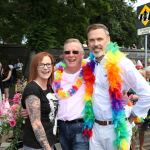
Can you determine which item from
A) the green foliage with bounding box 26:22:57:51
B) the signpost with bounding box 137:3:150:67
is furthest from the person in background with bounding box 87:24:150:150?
the green foliage with bounding box 26:22:57:51

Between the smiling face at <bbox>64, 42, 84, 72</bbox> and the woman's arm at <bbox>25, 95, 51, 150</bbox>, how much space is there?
2.25ft

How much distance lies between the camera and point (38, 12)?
1680 cm

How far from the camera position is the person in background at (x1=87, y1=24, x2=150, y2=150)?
12.4 ft

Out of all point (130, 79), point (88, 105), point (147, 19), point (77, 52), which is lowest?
point (88, 105)

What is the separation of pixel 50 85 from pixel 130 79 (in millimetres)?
804

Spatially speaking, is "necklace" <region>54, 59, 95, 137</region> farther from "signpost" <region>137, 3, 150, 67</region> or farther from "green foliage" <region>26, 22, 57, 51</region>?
"green foliage" <region>26, 22, 57, 51</region>

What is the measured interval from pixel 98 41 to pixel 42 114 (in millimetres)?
826

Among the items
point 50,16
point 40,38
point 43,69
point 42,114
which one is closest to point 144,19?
point 43,69

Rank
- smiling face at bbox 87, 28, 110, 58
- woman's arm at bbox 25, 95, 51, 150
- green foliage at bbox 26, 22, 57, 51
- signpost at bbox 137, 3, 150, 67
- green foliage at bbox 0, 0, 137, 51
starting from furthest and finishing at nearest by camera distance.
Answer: green foliage at bbox 0, 0, 137, 51, green foliage at bbox 26, 22, 57, 51, signpost at bbox 137, 3, 150, 67, smiling face at bbox 87, 28, 110, 58, woman's arm at bbox 25, 95, 51, 150

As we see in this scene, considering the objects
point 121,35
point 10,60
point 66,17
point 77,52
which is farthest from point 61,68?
point 121,35

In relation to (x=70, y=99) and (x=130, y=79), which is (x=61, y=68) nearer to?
(x=70, y=99)

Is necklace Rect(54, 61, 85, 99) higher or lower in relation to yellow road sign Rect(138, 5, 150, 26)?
lower

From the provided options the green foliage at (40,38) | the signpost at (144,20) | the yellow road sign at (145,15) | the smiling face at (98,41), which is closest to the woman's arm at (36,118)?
the smiling face at (98,41)

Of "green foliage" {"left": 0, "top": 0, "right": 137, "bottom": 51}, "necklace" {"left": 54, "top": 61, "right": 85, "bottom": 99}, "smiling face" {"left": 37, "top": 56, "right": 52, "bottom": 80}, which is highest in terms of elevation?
"green foliage" {"left": 0, "top": 0, "right": 137, "bottom": 51}
